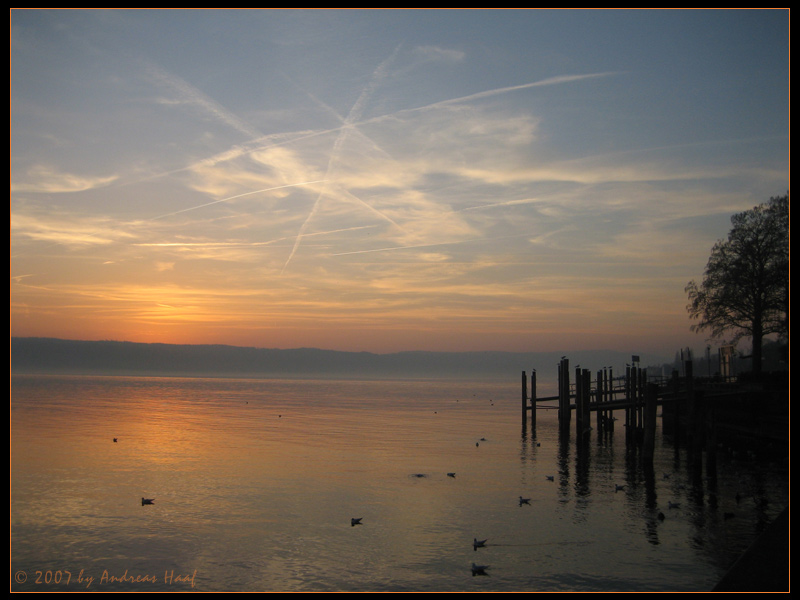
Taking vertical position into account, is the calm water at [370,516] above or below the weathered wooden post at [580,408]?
below

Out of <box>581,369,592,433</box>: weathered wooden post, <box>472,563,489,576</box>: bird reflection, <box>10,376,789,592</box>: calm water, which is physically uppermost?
<box>581,369,592,433</box>: weathered wooden post

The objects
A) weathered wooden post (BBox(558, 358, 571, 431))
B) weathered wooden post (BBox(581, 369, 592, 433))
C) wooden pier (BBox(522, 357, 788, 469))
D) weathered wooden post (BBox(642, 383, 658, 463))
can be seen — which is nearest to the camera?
weathered wooden post (BBox(642, 383, 658, 463))

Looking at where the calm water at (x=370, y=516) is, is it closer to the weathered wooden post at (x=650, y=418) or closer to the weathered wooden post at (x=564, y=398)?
the weathered wooden post at (x=650, y=418)

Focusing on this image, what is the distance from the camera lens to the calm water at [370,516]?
15555 mm

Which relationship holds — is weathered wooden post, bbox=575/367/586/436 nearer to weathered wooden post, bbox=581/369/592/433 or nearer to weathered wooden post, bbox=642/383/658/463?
weathered wooden post, bbox=581/369/592/433

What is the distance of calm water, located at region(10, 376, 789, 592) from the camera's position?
51.0ft

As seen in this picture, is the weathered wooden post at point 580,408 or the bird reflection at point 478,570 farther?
the weathered wooden post at point 580,408

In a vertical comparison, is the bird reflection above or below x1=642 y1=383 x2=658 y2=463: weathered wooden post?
below

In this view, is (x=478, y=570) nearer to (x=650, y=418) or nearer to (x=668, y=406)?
(x=650, y=418)

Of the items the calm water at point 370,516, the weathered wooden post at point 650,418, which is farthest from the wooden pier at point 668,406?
the calm water at point 370,516

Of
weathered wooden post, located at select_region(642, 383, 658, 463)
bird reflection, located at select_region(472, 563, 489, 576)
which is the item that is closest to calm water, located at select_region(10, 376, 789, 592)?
bird reflection, located at select_region(472, 563, 489, 576)

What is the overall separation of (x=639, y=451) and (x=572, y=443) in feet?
16.8
